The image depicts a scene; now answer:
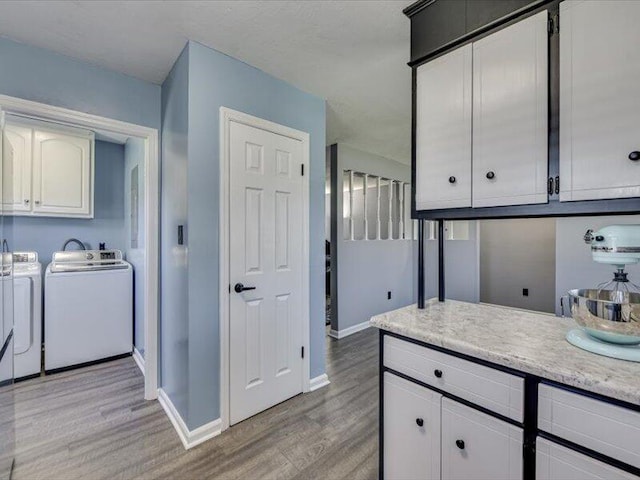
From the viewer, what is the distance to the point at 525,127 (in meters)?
1.25

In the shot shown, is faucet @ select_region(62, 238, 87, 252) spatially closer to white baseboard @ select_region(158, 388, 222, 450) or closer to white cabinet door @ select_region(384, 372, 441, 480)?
white baseboard @ select_region(158, 388, 222, 450)

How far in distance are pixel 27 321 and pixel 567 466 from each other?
3827 mm

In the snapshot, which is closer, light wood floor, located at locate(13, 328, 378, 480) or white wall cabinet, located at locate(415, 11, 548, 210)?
white wall cabinet, located at locate(415, 11, 548, 210)

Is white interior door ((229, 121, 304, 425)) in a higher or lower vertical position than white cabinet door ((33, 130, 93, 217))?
lower

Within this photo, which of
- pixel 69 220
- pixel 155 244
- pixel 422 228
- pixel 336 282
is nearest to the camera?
pixel 422 228

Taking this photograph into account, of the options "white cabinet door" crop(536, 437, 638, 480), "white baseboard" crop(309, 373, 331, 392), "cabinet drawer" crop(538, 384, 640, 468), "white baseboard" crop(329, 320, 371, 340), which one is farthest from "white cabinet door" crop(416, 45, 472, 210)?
"white baseboard" crop(329, 320, 371, 340)

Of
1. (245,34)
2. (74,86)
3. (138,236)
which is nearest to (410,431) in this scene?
→ (245,34)

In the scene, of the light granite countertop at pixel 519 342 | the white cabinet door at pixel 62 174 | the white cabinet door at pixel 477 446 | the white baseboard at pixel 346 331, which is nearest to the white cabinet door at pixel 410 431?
the white cabinet door at pixel 477 446

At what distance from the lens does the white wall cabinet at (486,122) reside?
4.01 ft

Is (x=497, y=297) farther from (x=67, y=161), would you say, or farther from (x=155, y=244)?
(x=67, y=161)

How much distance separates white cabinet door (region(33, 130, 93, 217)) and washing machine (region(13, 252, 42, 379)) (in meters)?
0.68

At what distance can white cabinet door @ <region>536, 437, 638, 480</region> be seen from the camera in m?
0.83

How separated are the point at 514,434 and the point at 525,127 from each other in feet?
3.89

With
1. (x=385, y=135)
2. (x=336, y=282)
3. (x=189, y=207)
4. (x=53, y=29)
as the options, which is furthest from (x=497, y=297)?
(x=53, y=29)
